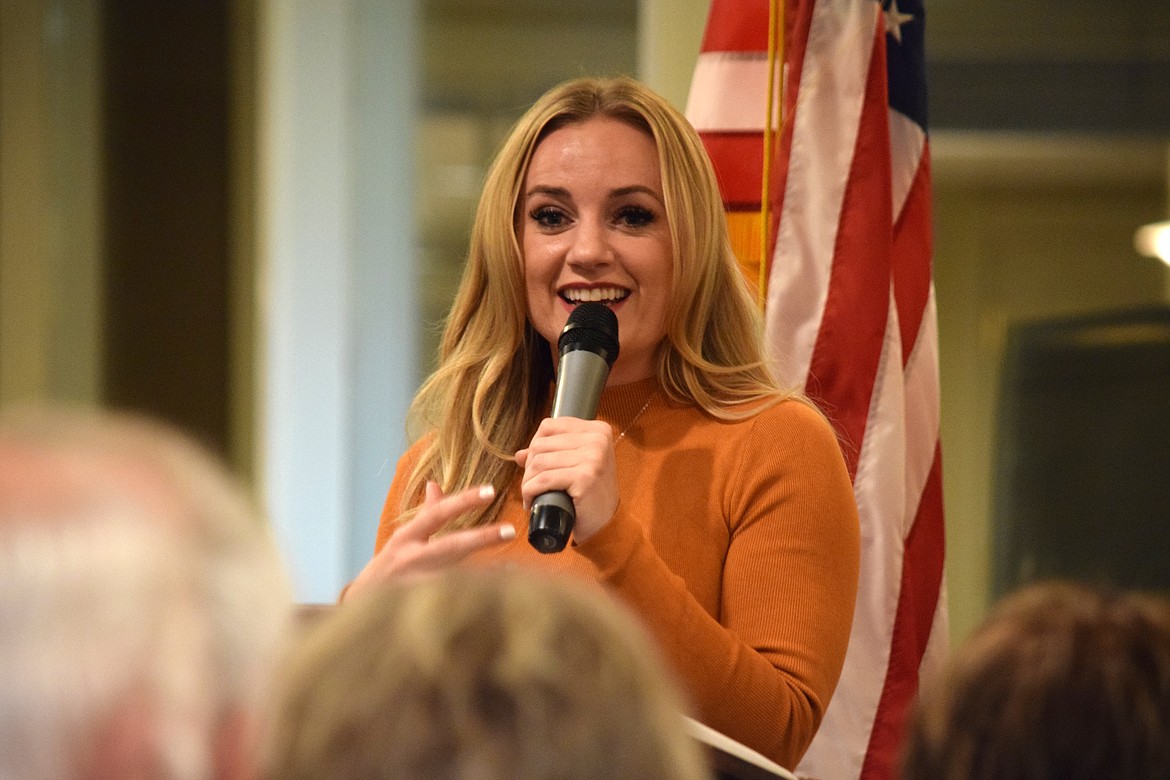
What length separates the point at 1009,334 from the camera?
409 cm

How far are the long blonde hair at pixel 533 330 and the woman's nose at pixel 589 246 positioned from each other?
9cm

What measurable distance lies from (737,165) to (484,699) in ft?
6.58

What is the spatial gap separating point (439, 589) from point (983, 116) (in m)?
3.55

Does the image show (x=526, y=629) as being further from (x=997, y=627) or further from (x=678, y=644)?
(x=678, y=644)

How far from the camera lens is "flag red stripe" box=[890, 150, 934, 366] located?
8.30ft

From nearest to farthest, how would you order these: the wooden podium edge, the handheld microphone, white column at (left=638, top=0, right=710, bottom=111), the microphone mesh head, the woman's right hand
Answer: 1. the wooden podium edge
2. the woman's right hand
3. the handheld microphone
4. the microphone mesh head
5. white column at (left=638, top=0, right=710, bottom=111)

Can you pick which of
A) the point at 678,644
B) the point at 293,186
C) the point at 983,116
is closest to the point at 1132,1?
the point at 983,116

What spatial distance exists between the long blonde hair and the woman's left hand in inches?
13.8

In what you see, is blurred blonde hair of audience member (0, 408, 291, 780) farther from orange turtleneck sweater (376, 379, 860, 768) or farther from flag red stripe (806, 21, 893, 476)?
flag red stripe (806, 21, 893, 476)

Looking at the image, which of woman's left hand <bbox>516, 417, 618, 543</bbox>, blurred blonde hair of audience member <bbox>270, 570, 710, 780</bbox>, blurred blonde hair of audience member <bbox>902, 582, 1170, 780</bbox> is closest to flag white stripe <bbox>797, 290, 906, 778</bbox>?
woman's left hand <bbox>516, 417, 618, 543</bbox>

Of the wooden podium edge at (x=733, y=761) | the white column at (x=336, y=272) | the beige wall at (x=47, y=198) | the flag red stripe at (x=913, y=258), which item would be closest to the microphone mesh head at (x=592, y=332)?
the wooden podium edge at (x=733, y=761)

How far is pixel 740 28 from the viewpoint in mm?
2635

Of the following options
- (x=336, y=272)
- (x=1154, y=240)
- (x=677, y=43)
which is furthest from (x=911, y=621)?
(x=336, y=272)

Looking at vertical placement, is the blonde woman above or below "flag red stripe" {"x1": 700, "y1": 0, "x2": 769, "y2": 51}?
below
